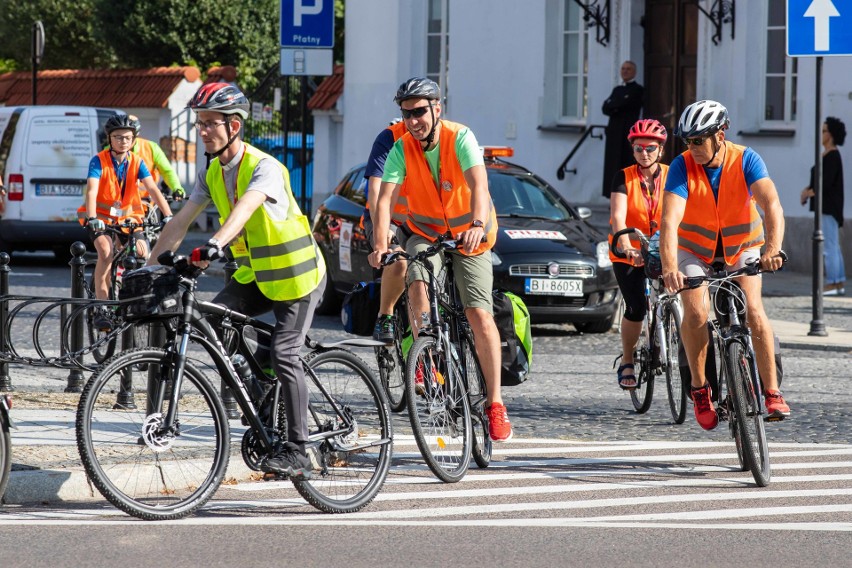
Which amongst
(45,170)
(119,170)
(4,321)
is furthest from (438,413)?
(45,170)

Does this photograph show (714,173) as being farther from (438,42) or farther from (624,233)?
(438,42)

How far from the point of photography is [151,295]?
667 centimetres

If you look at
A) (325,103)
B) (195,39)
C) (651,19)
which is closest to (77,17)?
(195,39)

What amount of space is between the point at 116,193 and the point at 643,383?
502cm

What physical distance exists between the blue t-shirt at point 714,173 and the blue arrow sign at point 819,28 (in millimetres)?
6080

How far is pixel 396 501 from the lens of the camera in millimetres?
7387

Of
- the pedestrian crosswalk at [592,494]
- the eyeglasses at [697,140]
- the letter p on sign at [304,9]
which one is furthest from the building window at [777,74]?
the eyeglasses at [697,140]

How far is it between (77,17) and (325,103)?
18.5 m

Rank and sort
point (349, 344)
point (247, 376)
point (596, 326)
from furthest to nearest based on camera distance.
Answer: point (596, 326) → point (349, 344) → point (247, 376)

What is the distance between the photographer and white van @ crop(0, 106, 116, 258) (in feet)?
70.7

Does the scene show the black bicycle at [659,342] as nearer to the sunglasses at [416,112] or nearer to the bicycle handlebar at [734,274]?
the bicycle handlebar at [734,274]

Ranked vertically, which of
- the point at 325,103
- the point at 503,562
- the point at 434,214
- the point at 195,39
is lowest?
the point at 503,562

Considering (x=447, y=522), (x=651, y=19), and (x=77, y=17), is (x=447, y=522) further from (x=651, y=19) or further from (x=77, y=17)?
(x=77, y=17)

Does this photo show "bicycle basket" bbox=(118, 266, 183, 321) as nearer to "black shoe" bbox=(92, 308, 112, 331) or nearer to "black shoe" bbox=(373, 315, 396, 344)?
"black shoe" bbox=(373, 315, 396, 344)
